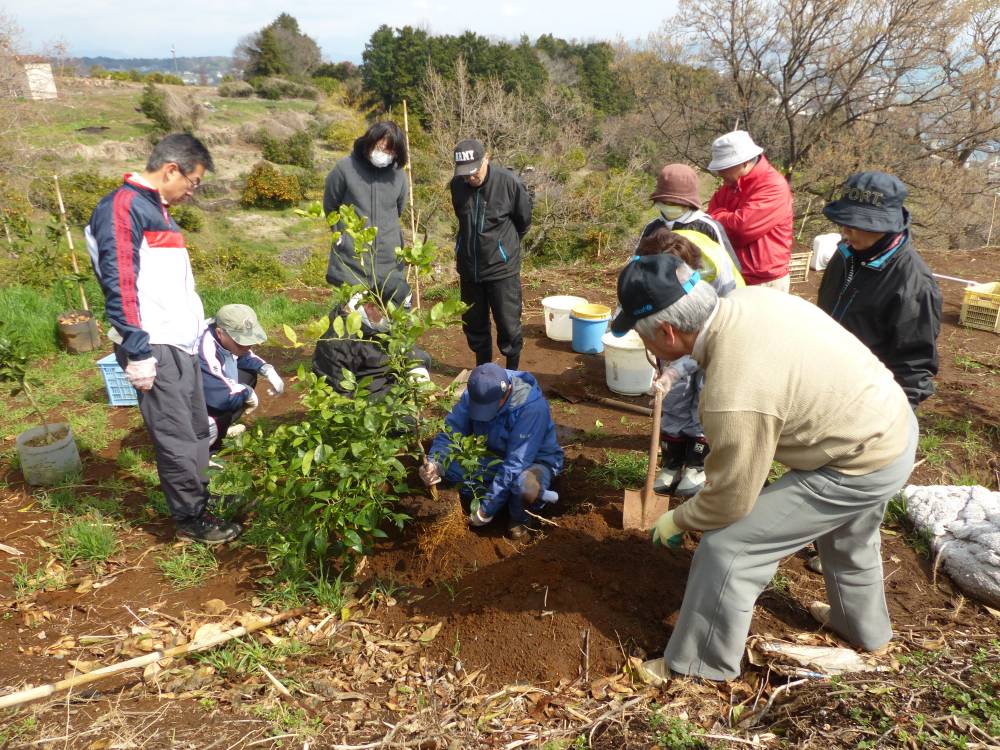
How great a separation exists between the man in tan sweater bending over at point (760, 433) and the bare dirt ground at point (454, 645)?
1.11ft

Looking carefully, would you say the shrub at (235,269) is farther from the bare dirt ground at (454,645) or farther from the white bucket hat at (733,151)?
the white bucket hat at (733,151)

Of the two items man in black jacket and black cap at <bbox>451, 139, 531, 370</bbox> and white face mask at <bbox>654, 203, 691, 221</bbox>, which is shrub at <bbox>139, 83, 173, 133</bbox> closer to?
man in black jacket and black cap at <bbox>451, 139, 531, 370</bbox>

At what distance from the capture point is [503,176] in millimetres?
4656

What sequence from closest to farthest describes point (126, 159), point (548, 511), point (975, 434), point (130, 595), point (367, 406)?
1. point (367, 406)
2. point (130, 595)
3. point (548, 511)
4. point (975, 434)
5. point (126, 159)

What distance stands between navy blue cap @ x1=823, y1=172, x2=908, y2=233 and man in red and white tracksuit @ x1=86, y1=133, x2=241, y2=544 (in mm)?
2920

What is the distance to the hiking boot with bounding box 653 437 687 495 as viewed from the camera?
365cm

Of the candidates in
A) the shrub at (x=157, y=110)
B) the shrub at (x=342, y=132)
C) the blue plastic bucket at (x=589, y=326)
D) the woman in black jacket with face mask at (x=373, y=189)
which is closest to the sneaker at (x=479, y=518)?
the woman in black jacket with face mask at (x=373, y=189)

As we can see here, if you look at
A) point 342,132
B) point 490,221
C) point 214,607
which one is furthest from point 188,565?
point 342,132

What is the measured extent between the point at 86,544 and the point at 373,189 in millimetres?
2734

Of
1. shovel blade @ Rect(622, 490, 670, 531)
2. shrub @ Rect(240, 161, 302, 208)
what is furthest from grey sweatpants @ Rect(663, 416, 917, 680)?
shrub @ Rect(240, 161, 302, 208)

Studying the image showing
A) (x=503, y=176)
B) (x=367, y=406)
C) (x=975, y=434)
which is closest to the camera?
(x=367, y=406)

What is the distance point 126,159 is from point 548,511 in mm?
18684

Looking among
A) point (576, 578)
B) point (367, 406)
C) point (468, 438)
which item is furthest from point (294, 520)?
point (576, 578)

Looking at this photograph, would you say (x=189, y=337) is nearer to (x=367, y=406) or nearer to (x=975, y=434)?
(x=367, y=406)
